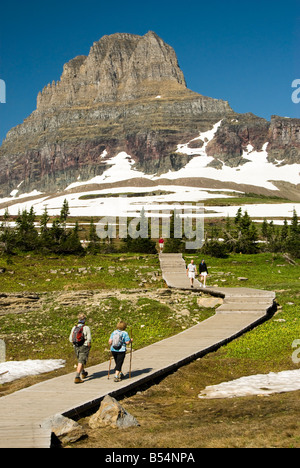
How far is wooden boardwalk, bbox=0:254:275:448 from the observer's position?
10312mm

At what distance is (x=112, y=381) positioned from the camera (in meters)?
14.3

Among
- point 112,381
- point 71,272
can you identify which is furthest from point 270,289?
point 112,381

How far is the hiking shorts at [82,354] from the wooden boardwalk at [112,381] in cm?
61

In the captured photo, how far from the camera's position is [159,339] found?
20625 mm

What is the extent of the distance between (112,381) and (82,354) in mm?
1270

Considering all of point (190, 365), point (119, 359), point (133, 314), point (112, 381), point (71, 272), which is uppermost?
point (71, 272)

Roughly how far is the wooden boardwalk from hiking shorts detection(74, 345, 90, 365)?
0.61 meters

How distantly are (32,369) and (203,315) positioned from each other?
1037 centimetres

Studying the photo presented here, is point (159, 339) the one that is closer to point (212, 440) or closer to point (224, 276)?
point (212, 440)

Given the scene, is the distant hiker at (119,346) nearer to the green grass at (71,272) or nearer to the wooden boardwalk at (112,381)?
the wooden boardwalk at (112,381)

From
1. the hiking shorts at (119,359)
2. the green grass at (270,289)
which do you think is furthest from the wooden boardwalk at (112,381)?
the green grass at (270,289)

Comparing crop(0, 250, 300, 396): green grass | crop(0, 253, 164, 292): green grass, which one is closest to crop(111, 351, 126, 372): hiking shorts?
crop(0, 250, 300, 396): green grass

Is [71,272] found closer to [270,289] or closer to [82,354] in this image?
[270,289]

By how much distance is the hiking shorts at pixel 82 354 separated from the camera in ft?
47.6
